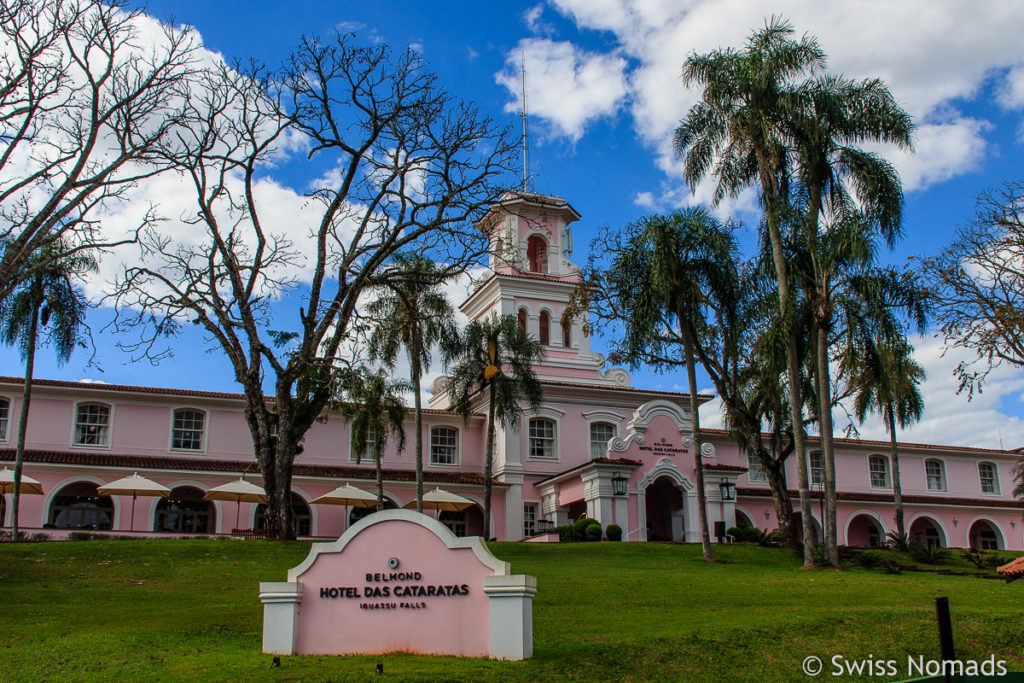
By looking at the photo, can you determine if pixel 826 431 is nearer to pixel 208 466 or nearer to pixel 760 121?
pixel 760 121

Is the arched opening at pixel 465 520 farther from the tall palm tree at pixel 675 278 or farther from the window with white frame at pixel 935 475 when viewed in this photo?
the window with white frame at pixel 935 475

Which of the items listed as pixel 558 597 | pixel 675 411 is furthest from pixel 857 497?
pixel 558 597

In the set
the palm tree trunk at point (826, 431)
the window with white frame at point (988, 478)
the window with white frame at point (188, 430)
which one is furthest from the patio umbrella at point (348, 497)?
the window with white frame at point (988, 478)

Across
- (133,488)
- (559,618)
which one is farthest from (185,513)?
(559,618)

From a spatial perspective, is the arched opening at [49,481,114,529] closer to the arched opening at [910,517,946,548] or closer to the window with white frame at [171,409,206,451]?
the window with white frame at [171,409,206,451]

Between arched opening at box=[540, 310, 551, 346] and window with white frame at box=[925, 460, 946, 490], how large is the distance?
67.4 ft

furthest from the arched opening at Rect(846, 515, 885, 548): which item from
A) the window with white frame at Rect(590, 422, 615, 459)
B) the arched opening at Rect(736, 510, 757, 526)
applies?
the window with white frame at Rect(590, 422, 615, 459)

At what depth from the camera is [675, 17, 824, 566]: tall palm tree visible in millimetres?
27328

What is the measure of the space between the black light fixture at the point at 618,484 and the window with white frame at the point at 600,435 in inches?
241

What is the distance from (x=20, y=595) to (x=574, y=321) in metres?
28.5

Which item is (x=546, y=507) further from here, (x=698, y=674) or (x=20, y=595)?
(x=698, y=674)

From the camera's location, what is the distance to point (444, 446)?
40375 millimetres

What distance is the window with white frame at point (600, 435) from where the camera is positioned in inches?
1590

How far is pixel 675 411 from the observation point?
36.6 m
